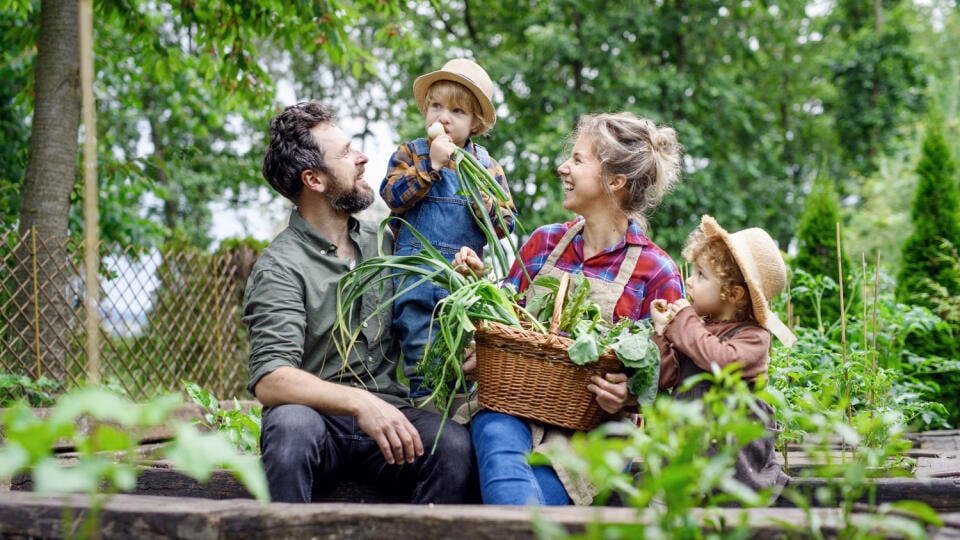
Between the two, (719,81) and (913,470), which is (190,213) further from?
(913,470)

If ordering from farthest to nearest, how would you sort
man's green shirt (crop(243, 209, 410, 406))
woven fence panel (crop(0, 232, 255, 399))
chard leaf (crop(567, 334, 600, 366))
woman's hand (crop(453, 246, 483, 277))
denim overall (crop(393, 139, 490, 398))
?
woven fence panel (crop(0, 232, 255, 399))
denim overall (crop(393, 139, 490, 398))
woman's hand (crop(453, 246, 483, 277))
man's green shirt (crop(243, 209, 410, 406))
chard leaf (crop(567, 334, 600, 366))

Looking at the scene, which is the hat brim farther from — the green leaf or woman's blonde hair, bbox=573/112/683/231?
the green leaf

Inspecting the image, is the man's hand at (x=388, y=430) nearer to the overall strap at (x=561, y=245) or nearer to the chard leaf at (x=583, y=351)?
the chard leaf at (x=583, y=351)

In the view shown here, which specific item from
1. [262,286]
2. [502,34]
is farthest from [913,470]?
[502,34]

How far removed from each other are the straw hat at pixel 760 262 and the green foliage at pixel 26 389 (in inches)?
140

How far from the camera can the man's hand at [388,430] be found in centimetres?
220

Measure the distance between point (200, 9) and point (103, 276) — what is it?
6.53 feet

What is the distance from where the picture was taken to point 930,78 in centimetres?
1361

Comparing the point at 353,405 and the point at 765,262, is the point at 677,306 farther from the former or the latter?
the point at 353,405

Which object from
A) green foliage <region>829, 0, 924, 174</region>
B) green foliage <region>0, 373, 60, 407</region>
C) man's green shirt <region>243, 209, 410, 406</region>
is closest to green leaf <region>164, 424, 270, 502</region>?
man's green shirt <region>243, 209, 410, 406</region>

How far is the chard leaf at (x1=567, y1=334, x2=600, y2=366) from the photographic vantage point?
2033 millimetres

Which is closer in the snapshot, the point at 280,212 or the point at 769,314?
the point at 769,314

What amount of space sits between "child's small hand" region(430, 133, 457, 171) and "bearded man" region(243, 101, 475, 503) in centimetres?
27

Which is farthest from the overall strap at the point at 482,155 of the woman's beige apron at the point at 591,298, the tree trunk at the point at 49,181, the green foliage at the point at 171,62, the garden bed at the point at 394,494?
the tree trunk at the point at 49,181
